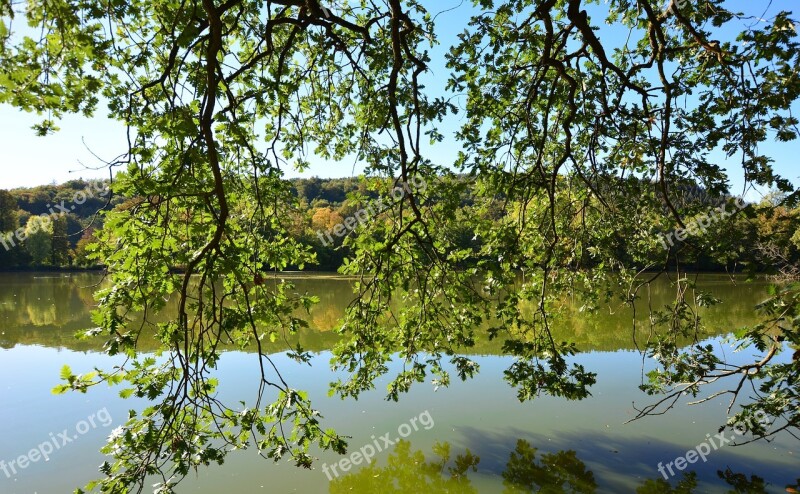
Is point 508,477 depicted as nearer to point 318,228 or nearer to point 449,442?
point 449,442

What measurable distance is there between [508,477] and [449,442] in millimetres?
812

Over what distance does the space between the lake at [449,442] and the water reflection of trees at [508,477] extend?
0.01m

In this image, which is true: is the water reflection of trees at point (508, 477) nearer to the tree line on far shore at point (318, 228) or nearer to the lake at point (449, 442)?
the lake at point (449, 442)

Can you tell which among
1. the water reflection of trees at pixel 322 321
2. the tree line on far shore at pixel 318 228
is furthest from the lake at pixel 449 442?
the water reflection of trees at pixel 322 321

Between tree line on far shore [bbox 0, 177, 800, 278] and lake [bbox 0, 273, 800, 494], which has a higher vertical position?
tree line on far shore [bbox 0, 177, 800, 278]

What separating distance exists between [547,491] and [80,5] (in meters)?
4.75

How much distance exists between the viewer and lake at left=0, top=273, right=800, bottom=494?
4.34m

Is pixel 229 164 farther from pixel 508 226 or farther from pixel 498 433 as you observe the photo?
pixel 498 433

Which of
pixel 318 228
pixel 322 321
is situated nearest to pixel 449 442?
pixel 322 321

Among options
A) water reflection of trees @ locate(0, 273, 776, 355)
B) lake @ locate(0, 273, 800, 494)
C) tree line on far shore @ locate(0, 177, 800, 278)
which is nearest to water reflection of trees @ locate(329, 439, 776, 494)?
lake @ locate(0, 273, 800, 494)

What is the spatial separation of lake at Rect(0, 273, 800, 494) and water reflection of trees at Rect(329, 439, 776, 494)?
14 millimetres

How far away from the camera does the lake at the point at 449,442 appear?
434 centimetres

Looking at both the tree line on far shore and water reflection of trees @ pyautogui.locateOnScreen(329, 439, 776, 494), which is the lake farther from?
the tree line on far shore

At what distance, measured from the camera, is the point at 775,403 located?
241 centimetres
